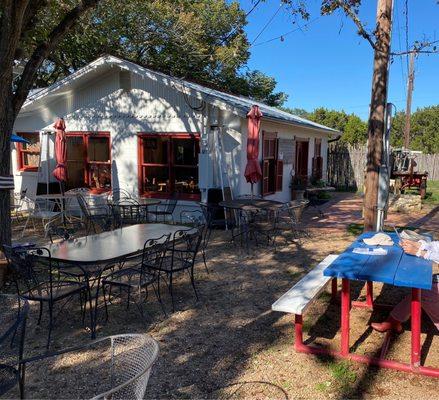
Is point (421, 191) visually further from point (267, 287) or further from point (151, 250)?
point (151, 250)

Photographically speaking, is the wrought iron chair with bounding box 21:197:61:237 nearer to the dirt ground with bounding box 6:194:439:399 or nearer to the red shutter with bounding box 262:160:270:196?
the dirt ground with bounding box 6:194:439:399

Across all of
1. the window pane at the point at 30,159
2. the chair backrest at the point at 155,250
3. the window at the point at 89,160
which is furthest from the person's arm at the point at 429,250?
the window pane at the point at 30,159

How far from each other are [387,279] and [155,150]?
818 centimetres

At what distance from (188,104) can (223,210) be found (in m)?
2.66

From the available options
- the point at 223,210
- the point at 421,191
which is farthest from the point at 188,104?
the point at 421,191

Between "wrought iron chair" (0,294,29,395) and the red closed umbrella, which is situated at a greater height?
the red closed umbrella

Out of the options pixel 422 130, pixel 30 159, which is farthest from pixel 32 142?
pixel 422 130

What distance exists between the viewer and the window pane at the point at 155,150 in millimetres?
Result: 10523

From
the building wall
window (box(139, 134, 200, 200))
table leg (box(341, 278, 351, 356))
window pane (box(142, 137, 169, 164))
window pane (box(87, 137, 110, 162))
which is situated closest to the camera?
table leg (box(341, 278, 351, 356))

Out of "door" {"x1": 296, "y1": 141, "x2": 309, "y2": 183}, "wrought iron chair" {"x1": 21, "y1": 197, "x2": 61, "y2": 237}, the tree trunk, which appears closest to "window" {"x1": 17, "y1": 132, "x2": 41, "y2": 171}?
"wrought iron chair" {"x1": 21, "y1": 197, "x2": 61, "y2": 237}

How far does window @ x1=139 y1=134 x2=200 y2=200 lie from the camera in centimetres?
1023

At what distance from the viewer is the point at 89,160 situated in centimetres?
1152

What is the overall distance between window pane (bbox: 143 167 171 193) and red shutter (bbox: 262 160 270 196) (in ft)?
8.25

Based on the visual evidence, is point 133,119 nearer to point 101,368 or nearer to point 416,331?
point 101,368
